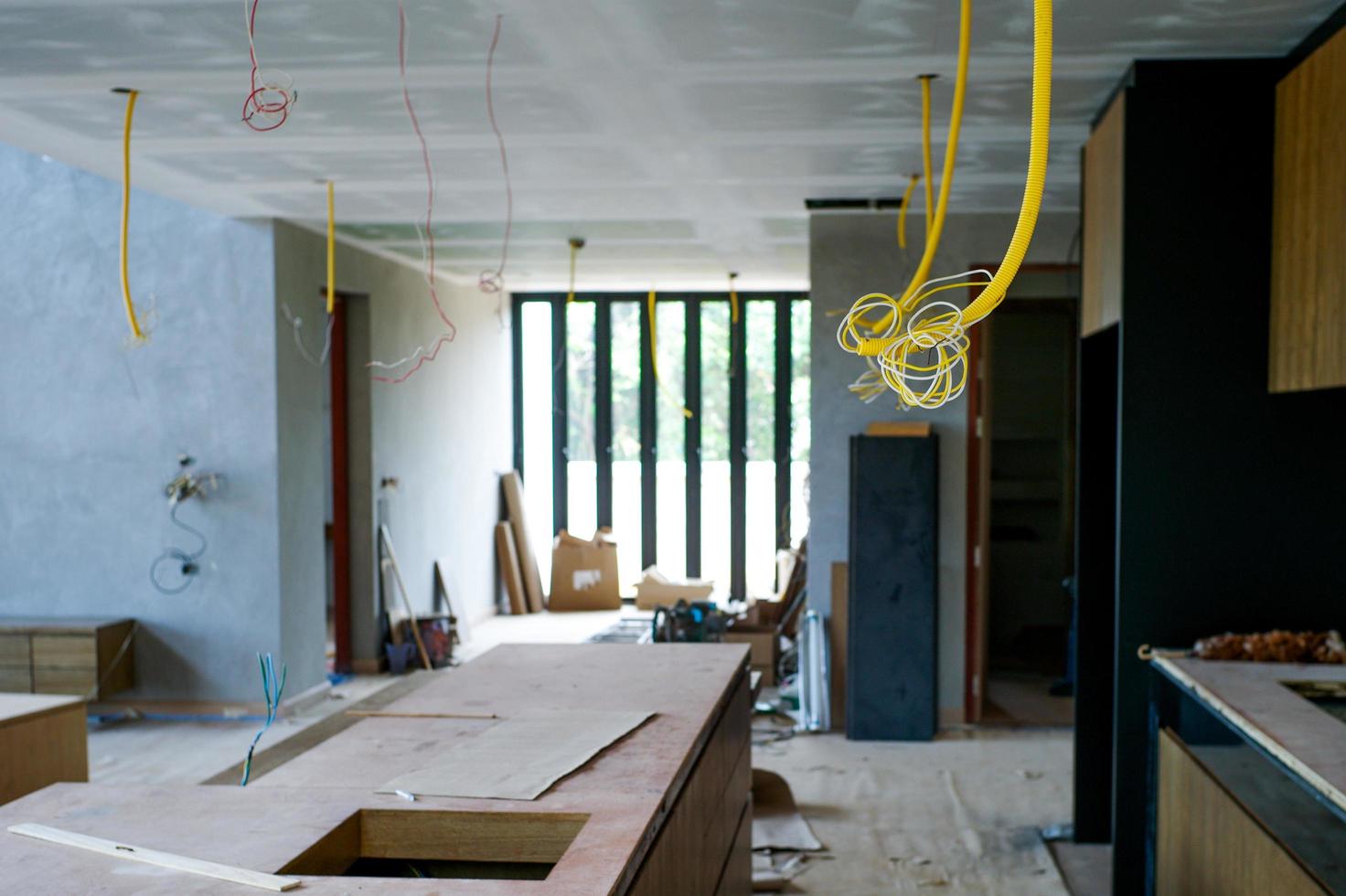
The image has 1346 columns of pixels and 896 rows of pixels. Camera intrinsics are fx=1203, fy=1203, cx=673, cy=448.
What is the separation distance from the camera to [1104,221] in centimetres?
400

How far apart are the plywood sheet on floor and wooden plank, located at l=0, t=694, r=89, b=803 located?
8.09 feet

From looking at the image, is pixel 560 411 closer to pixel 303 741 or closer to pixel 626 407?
pixel 626 407

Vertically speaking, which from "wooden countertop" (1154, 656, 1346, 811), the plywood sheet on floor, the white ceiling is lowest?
the plywood sheet on floor

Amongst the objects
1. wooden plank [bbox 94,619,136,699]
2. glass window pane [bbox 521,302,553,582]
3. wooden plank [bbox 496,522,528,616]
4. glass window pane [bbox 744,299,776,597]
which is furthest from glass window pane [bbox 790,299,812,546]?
wooden plank [bbox 94,619,136,699]

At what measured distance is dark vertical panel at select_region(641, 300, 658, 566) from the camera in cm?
1086

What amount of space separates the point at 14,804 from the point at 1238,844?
104 inches

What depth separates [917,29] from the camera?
3.35 meters

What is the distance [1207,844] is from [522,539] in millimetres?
8153

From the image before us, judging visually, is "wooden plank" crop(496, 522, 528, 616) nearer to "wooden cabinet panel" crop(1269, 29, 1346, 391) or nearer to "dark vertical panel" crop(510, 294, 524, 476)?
"dark vertical panel" crop(510, 294, 524, 476)

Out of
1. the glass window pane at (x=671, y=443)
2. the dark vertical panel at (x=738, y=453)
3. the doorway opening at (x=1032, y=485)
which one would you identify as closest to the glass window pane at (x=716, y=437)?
the dark vertical panel at (x=738, y=453)

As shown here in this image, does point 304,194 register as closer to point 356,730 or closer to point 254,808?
point 356,730

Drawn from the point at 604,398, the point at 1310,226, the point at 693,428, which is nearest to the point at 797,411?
the point at 693,428

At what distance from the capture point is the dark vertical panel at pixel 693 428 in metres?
10.8

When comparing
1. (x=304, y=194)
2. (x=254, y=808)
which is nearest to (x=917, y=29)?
(x=254, y=808)
